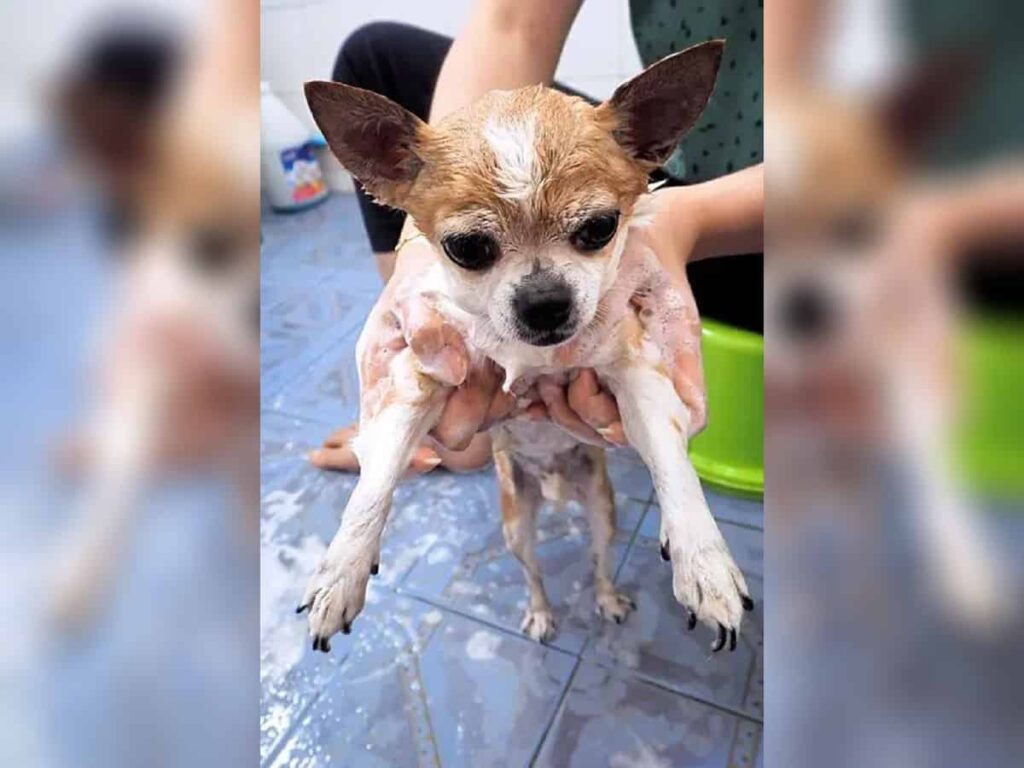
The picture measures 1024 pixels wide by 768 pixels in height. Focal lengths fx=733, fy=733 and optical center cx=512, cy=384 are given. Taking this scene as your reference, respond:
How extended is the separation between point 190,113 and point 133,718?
24cm

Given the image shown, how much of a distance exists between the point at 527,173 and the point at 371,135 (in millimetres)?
211

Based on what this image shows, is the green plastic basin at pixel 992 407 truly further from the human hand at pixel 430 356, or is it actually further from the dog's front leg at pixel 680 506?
the human hand at pixel 430 356

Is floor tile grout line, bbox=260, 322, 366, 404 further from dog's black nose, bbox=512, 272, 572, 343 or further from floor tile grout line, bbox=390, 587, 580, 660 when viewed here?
dog's black nose, bbox=512, 272, 572, 343

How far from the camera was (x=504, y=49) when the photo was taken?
1566mm

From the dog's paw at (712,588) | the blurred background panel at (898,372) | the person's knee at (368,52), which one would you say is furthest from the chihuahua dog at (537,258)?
the person's knee at (368,52)

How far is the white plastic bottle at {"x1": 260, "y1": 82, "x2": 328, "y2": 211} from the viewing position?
3451mm

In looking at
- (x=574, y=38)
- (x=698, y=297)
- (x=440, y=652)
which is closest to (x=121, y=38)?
(x=440, y=652)

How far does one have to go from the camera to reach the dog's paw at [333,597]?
34.0 inches

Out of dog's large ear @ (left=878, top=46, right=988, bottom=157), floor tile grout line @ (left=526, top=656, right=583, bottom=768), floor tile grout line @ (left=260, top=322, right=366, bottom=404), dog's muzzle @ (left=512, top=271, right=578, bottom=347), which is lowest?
floor tile grout line @ (left=260, top=322, right=366, bottom=404)

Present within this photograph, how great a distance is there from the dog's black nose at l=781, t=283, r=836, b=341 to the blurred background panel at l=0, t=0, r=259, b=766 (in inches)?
9.3

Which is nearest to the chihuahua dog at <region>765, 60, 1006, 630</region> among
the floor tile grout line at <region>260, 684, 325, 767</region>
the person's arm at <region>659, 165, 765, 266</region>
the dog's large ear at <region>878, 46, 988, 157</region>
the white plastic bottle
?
the dog's large ear at <region>878, 46, 988, 157</region>

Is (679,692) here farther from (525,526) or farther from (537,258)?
(537,258)

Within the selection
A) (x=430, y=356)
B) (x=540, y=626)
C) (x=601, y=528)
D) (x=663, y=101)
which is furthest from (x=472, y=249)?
(x=540, y=626)

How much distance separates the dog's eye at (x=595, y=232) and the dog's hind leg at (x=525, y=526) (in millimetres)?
593
